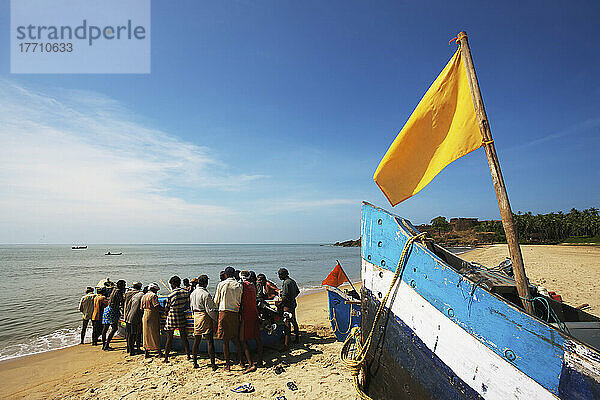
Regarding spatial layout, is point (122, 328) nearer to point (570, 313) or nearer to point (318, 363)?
point (318, 363)

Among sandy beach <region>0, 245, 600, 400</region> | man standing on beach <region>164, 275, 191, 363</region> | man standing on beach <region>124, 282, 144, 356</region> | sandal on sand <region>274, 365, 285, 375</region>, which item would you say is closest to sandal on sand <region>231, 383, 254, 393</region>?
sandy beach <region>0, 245, 600, 400</region>

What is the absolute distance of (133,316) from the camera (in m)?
8.05

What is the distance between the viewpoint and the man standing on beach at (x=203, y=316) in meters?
6.96

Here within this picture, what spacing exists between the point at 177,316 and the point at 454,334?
242 inches

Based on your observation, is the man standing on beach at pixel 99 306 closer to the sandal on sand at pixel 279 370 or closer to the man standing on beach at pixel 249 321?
the man standing on beach at pixel 249 321

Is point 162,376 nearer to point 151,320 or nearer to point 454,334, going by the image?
point 151,320

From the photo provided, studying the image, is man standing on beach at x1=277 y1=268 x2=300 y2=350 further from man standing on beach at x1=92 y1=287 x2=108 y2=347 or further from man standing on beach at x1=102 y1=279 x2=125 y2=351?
man standing on beach at x1=92 y1=287 x2=108 y2=347

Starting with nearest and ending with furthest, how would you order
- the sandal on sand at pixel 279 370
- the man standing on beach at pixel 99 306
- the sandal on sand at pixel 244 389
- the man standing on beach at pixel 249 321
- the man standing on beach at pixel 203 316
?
1. the sandal on sand at pixel 244 389
2. the sandal on sand at pixel 279 370
3. the man standing on beach at pixel 249 321
4. the man standing on beach at pixel 203 316
5. the man standing on beach at pixel 99 306

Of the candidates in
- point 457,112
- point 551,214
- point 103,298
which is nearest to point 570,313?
point 457,112

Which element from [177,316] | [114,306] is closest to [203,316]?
[177,316]

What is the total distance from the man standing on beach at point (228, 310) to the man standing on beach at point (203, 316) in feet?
0.85

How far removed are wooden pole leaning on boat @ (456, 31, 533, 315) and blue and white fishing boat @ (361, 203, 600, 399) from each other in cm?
30

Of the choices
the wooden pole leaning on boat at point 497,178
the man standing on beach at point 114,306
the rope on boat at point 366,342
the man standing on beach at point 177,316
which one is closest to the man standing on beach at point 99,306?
the man standing on beach at point 114,306

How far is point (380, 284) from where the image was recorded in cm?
427
